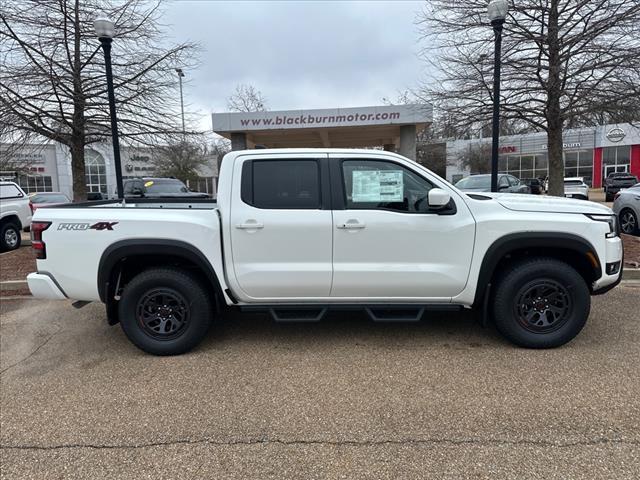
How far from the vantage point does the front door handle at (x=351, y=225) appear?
375 centimetres

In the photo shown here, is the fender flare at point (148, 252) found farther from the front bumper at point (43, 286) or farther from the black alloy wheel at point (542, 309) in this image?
the black alloy wheel at point (542, 309)

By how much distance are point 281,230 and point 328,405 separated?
1514mm

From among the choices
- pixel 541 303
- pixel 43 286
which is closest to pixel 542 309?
pixel 541 303

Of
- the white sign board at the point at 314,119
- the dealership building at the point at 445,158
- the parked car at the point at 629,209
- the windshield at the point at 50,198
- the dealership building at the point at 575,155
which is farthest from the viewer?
the dealership building at the point at 575,155

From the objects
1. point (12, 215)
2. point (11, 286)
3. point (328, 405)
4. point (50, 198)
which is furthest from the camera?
point (50, 198)

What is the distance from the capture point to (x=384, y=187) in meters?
3.88

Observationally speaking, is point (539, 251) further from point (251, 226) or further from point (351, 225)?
point (251, 226)

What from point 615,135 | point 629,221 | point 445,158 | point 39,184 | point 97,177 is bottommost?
point 629,221

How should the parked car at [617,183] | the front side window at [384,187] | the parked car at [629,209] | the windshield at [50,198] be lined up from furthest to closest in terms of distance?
the parked car at [617,183] < the windshield at [50,198] < the parked car at [629,209] < the front side window at [384,187]

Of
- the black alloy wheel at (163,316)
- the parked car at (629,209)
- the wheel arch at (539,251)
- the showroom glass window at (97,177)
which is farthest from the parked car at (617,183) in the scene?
the showroom glass window at (97,177)

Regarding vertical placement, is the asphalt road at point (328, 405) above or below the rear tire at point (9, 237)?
below

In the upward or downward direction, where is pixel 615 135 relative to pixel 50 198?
upward

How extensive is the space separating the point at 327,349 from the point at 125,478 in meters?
2.04

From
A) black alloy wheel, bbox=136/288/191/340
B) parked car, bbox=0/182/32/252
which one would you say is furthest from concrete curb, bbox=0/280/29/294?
parked car, bbox=0/182/32/252
